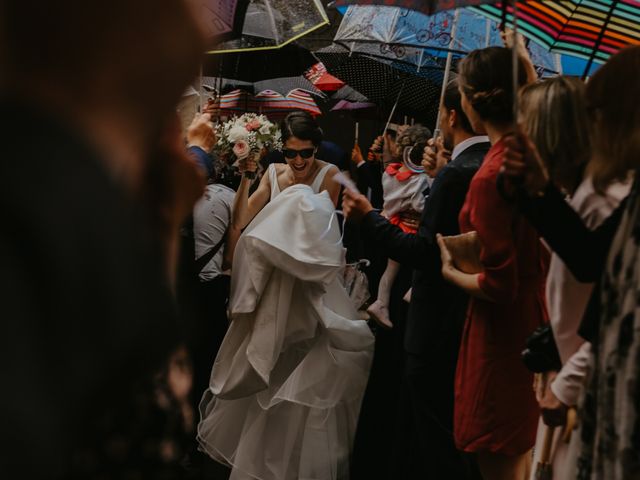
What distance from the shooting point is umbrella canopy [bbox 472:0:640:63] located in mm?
3953

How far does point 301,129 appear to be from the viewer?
560cm

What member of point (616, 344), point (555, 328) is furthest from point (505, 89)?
point (616, 344)

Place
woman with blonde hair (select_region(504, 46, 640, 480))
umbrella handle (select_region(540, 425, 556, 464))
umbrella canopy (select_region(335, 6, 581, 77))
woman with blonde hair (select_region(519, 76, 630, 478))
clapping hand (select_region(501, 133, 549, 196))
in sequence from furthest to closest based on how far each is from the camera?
umbrella canopy (select_region(335, 6, 581, 77))
umbrella handle (select_region(540, 425, 556, 464))
woman with blonde hair (select_region(519, 76, 630, 478))
clapping hand (select_region(501, 133, 549, 196))
woman with blonde hair (select_region(504, 46, 640, 480))

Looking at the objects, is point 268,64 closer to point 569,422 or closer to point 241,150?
point 241,150

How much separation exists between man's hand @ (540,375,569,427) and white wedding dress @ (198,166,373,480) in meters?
2.40

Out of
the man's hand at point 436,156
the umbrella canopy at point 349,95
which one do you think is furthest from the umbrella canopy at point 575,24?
the umbrella canopy at point 349,95

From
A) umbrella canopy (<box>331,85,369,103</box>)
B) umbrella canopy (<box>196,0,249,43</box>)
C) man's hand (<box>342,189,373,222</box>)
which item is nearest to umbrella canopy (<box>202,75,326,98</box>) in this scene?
umbrella canopy (<box>331,85,369,103</box>)

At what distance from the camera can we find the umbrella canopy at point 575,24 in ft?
13.0

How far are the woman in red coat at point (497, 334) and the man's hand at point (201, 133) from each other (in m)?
1.31

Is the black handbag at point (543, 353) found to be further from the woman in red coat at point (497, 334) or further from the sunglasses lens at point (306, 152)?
the sunglasses lens at point (306, 152)

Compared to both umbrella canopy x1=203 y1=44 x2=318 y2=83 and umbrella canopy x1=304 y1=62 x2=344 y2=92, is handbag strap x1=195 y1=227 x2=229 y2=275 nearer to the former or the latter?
umbrella canopy x1=203 y1=44 x2=318 y2=83

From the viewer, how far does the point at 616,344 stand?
5.47 feet

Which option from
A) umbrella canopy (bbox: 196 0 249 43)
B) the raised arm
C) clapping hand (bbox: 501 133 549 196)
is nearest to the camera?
clapping hand (bbox: 501 133 549 196)

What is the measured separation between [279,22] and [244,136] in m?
1.20
